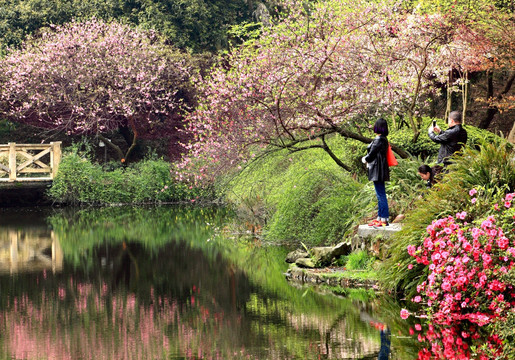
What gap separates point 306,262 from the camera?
14203 mm

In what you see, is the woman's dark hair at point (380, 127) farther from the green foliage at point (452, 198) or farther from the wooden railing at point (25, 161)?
the wooden railing at point (25, 161)

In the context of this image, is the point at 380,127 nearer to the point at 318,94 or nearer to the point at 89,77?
the point at 318,94

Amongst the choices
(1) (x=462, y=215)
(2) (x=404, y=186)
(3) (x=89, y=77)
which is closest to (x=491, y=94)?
(2) (x=404, y=186)

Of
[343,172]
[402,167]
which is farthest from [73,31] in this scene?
[402,167]

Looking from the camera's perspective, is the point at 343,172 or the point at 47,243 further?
the point at 47,243

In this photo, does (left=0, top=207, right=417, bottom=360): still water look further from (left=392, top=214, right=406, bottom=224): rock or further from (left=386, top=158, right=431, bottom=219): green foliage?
(left=386, top=158, right=431, bottom=219): green foliage

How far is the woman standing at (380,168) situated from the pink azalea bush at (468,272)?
2.23 metres

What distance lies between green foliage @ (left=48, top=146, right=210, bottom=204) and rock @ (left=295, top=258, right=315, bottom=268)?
57.6ft

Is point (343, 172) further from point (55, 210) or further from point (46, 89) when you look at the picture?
point (46, 89)

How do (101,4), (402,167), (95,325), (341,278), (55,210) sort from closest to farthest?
(95,325), (341,278), (402,167), (55,210), (101,4)

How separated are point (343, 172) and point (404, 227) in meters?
5.99

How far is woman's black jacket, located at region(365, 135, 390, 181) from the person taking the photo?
12.9 meters

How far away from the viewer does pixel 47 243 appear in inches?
765

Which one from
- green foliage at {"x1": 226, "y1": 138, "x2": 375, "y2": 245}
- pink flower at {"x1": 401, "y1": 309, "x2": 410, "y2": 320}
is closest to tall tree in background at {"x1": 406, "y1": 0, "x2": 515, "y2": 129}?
green foliage at {"x1": 226, "y1": 138, "x2": 375, "y2": 245}
